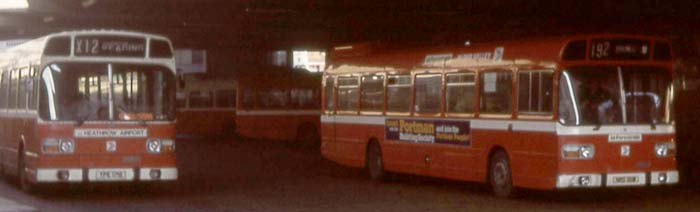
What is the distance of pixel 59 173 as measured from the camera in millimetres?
20797

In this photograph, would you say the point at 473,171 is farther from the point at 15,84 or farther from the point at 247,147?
the point at 247,147

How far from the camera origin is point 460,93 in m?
22.0

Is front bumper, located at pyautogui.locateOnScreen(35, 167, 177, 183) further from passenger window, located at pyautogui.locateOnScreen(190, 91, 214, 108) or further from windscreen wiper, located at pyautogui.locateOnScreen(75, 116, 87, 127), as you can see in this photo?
passenger window, located at pyautogui.locateOnScreen(190, 91, 214, 108)

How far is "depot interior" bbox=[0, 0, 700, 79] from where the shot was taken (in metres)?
34.5

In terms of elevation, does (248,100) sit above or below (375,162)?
above

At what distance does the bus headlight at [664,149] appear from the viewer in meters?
19.6

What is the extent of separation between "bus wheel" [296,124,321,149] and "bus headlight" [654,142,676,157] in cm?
2481

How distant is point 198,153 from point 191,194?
16789mm

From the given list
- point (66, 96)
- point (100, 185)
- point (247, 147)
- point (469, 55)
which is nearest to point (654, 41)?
point (469, 55)

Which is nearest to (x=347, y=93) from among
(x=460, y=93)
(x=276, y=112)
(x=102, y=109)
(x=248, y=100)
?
(x=460, y=93)

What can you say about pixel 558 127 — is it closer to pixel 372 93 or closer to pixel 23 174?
pixel 372 93

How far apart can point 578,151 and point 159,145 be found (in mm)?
6364

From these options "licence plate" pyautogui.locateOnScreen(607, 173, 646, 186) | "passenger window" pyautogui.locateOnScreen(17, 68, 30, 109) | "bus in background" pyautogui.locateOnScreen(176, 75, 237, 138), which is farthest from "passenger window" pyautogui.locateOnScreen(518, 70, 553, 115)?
"bus in background" pyautogui.locateOnScreen(176, 75, 237, 138)

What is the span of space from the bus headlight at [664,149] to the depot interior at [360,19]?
7.03 metres
